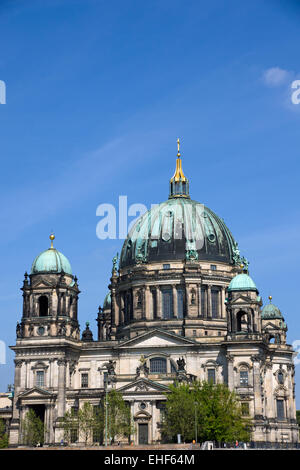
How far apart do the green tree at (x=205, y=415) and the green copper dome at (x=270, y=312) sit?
37546mm

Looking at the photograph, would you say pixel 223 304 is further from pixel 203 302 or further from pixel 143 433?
pixel 143 433

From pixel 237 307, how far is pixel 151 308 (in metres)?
14.9

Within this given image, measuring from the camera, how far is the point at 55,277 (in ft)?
409

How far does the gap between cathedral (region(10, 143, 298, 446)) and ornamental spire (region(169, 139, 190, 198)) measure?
485cm

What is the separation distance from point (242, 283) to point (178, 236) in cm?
1445

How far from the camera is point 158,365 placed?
12225cm

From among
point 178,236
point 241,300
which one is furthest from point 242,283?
point 178,236

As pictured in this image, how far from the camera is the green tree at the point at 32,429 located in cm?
11456

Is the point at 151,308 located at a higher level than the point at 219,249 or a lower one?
lower
